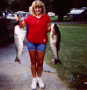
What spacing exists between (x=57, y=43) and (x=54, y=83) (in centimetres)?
94

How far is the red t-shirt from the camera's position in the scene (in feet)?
24.1

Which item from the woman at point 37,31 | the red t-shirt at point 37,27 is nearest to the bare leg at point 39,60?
the woman at point 37,31

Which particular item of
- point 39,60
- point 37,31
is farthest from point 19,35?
point 39,60

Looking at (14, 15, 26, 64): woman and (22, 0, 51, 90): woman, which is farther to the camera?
(14, 15, 26, 64): woman

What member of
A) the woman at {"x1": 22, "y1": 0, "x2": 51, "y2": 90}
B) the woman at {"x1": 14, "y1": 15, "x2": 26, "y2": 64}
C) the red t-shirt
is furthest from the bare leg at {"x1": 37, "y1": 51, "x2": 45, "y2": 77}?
the woman at {"x1": 14, "y1": 15, "x2": 26, "y2": 64}

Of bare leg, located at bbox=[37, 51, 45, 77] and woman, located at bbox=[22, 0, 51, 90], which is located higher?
woman, located at bbox=[22, 0, 51, 90]

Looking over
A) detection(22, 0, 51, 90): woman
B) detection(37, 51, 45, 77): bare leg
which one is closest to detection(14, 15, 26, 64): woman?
detection(22, 0, 51, 90): woman

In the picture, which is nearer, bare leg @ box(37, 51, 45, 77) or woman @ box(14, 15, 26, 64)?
bare leg @ box(37, 51, 45, 77)

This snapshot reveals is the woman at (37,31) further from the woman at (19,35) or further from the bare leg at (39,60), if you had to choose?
the woman at (19,35)

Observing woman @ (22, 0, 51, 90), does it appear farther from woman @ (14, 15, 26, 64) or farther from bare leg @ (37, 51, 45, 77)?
woman @ (14, 15, 26, 64)

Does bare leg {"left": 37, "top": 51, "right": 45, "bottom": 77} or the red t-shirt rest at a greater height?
the red t-shirt

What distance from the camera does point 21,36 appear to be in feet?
25.0

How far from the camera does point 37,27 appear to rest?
7.38 meters

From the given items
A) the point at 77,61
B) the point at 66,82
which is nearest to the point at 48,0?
the point at 77,61
